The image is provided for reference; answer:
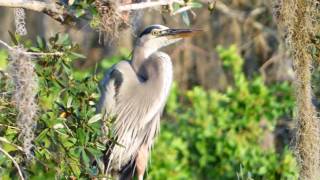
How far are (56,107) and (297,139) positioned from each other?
0.93 metres

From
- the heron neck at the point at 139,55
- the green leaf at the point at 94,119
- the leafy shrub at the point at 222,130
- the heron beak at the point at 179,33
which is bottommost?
the leafy shrub at the point at 222,130

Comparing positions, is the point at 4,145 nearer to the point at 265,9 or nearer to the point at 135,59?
the point at 135,59

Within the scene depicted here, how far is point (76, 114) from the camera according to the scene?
378 cm

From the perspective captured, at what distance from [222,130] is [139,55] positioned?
166 cm

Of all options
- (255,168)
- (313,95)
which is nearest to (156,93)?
(255,168)

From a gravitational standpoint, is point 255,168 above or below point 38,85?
below

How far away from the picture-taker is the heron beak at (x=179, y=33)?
5160mm

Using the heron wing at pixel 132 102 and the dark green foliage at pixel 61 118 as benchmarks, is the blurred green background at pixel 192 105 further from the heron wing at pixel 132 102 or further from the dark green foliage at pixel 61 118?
the heron wing at pixel 132 102

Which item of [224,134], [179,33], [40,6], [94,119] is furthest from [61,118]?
[224,134]

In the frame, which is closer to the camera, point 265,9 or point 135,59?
point 135,59

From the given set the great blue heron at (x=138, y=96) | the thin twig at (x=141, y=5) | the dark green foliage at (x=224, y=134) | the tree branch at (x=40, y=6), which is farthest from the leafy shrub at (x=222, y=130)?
the tree branch at (x=40, y=6)

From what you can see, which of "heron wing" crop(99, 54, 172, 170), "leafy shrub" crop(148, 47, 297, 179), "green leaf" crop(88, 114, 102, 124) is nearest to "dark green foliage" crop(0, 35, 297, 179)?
"leafy shrub" crop(148, 47, 297, 179)

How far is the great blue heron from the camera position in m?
5.32

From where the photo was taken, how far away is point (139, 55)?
218 inches
